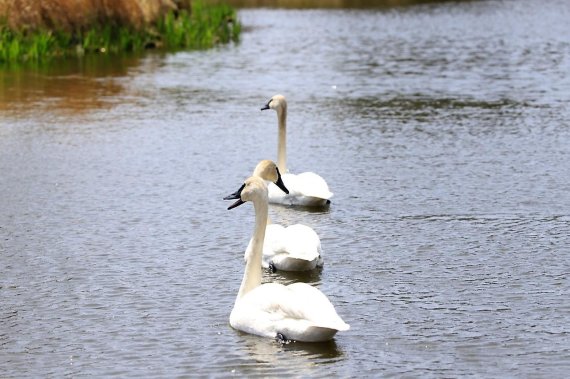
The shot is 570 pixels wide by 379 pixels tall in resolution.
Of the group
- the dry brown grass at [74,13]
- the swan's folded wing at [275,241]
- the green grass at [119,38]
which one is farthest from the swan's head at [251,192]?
the dry brown grass at [74,13]

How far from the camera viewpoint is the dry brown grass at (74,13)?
30078 millimetres

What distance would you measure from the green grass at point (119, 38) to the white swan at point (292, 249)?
1930 cm

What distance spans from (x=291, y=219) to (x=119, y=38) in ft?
68.4

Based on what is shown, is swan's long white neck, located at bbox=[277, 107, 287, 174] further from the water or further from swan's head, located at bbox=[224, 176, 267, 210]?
swan's head, located at bbox=[224, 176, 267, 210]

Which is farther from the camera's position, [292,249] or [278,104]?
[278,104]

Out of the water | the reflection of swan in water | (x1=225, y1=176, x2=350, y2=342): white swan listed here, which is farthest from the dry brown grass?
the reflection of swan in water

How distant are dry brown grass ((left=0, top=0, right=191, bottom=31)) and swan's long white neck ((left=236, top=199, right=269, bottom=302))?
69.9 ft

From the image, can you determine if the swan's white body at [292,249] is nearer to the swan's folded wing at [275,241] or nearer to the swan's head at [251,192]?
the swan's folded wing at [275,241]

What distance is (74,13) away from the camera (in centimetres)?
3169

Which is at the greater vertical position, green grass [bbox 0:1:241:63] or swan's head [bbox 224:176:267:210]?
swan's head [bbox 224:176:267:210]

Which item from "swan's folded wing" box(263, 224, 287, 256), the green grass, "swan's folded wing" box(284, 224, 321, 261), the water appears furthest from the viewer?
the green grass

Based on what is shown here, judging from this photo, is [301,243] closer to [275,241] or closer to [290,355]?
[275,241]

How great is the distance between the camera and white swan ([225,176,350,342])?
327 inches

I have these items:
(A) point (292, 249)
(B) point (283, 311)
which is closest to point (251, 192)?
(A) point (292, 249)
